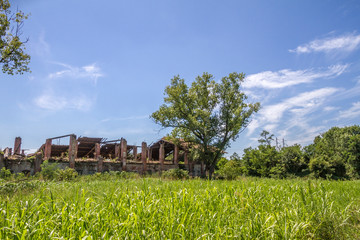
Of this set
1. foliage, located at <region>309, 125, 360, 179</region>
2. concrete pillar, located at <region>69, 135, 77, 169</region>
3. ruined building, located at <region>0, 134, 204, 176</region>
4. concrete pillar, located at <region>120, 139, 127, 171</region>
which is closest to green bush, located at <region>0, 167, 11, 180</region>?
ruined building, located at <region>0, 134, 204, 176</region>

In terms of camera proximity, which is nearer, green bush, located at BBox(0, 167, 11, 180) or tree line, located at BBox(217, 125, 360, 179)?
green bush, located at BBox(0, 167, 11, 180)

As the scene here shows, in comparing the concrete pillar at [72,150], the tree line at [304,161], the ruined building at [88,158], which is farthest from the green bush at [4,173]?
the tree line at [304,161]

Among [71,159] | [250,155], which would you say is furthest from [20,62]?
[250,155]

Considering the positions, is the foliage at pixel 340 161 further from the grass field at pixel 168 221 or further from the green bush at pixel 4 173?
the green bush at pixel 4 173

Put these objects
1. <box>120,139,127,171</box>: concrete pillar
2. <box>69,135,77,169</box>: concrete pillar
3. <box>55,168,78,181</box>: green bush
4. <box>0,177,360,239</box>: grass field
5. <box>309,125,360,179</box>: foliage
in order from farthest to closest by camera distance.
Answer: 1. <box>309,125,360,179</box>: foliage
2. <box>120,139,127,171</box>: concrete pillar
3. <box>69,135,77,169</box>: concrete pillar
4. <box>55,168,78,181</box>: green bush
5. <box>0,177,360,239</box>: grass field

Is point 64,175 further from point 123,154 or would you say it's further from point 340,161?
point 340,161

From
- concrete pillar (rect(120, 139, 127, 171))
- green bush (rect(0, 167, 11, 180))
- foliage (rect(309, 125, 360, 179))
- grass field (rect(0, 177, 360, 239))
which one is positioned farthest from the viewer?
foliage (rect(309, 125, 360, 179))

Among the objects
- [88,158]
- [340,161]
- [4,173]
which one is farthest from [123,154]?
[340,161]

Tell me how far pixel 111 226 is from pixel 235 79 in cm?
2632

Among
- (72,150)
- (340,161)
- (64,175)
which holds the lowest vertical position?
(64,175)

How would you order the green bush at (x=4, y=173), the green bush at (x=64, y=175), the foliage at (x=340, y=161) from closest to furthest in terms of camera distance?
the green bush at (x=4, y=173), the green bush at (x=64, y=175), the foliage at (x=340, y=161)

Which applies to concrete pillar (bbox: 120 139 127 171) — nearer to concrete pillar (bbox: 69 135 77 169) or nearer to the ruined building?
the ruined building

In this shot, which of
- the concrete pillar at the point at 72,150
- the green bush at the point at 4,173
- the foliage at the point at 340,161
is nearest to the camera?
the green bush at the point at 4,173

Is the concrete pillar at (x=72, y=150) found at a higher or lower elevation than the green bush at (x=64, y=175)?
higher
